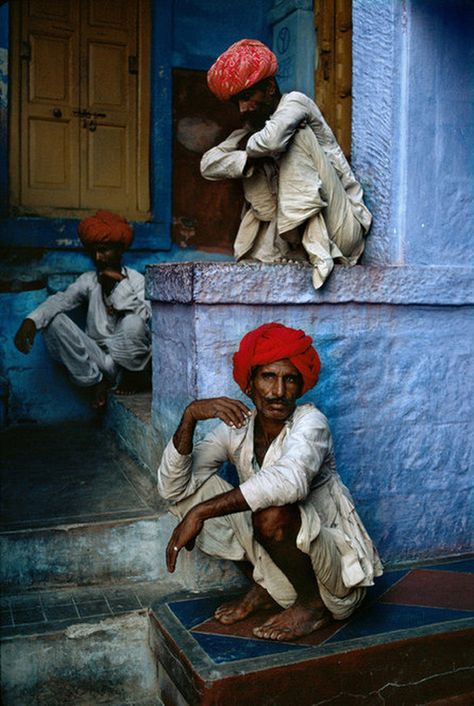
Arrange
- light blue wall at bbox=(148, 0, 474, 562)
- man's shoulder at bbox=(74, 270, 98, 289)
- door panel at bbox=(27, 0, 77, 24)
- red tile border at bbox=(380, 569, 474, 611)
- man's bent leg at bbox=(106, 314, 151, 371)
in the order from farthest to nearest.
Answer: door panel at bbox=(27, 0, 77, 24) < man's shoulder at bbox=(74, 270, 98, 289) < man's bent leg at bbox=(106, 314, 151, 371) < light blue wall at bbox=(148, 0, 474, 562) < red tile border at bbox=(380, 569, 474, 611)

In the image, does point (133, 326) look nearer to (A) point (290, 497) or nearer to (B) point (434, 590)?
(B) point (434, 590)

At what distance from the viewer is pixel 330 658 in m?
3.09

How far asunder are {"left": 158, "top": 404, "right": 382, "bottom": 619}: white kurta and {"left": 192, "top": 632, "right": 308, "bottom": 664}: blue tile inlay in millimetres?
237

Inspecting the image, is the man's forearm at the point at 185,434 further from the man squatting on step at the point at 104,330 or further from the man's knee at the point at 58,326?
the man's knee at the point at 58,326

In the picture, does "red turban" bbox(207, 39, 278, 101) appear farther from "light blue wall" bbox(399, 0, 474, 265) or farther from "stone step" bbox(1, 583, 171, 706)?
"stone step" bbox(1, 583, 171, 706)

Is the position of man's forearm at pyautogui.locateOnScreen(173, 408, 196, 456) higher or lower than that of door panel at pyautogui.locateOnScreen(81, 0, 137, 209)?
lower

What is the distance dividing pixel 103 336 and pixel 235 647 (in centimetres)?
328

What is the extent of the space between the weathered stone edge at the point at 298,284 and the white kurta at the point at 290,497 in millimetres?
613

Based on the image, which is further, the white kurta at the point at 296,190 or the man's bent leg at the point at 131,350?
the man's bent leg at the point at 131,350

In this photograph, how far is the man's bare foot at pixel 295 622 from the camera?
322 centimetres

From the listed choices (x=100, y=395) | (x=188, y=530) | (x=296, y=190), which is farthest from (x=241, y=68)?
(x=100, y=395)

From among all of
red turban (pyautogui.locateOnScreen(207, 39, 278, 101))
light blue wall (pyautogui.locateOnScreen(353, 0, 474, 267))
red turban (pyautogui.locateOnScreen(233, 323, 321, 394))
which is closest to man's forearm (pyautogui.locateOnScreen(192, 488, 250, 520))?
red turban (pyautogui.locateOnScreen(233, 323, 321, 394))

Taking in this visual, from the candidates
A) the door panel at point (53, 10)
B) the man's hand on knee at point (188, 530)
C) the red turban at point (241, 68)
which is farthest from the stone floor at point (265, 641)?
the door panel at point (53, 10)

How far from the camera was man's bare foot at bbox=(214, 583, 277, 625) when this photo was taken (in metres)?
3.38
